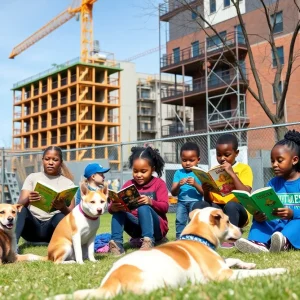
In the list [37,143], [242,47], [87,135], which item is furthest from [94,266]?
[37,143]

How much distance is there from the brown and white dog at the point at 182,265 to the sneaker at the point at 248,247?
1.08 m

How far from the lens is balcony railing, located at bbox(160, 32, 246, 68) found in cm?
3198

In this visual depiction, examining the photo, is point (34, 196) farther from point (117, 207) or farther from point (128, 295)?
point (128, 295)

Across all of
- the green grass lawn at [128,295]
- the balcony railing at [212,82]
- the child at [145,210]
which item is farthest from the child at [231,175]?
the balcony railing at [212,82]

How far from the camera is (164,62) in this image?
37.9 m

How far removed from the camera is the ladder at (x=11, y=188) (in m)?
16.8

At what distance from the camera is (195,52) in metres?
36.3

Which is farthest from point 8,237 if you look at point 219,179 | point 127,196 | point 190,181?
point 219,179

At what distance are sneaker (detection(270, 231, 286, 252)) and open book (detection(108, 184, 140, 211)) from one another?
1.50 meters

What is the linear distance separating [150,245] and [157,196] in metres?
0.74

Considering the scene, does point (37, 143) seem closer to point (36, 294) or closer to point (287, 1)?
point (287, 1)

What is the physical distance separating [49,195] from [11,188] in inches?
479

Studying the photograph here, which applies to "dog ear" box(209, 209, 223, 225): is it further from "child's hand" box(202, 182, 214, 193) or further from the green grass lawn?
"child's hand" box(202, 182, 214, 193)

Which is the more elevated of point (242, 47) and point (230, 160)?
point (242, 47)
